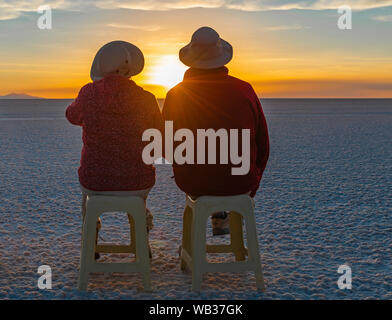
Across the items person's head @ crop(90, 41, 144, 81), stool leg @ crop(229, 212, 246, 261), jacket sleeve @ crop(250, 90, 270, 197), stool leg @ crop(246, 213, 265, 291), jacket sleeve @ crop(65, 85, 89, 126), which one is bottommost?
stool leg @ crop(246, 213, 265, 291)

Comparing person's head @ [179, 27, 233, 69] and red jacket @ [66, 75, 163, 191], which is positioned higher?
person's head @ [179, 27, 233, 69]

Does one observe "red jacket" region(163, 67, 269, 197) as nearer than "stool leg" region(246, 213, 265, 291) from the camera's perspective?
Yes

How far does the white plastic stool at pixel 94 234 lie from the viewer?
369 cm

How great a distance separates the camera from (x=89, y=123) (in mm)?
3662

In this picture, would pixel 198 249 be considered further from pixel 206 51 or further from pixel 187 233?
pixel 206 51

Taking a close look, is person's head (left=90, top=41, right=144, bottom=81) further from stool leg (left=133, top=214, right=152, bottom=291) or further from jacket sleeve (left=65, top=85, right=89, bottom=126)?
stool leg (left=133, top=214, right=152, bottom=291)

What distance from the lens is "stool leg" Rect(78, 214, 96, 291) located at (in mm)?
3732

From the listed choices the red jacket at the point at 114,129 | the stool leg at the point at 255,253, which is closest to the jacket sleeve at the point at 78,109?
the red jacket at the point at 114,129

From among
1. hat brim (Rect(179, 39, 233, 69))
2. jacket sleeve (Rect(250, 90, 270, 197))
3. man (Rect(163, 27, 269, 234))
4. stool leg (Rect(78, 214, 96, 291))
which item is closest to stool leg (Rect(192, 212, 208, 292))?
man (Rect(163, 27, 269, 234))

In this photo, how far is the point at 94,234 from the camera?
12.3 feet

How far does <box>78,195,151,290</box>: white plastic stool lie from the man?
1.34 feet

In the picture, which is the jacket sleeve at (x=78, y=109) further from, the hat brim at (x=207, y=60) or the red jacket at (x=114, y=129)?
the hat brim at (x=207, y=60)

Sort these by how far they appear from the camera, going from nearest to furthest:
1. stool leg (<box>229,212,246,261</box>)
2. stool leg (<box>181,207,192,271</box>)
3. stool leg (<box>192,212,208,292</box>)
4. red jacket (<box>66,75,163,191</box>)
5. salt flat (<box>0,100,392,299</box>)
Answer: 1. red jacket (<box>66,75,163,191</box>)
2. stool leg (<box>192,212,208,292</box>)
3. salt flat (<box>0,100,392,299</box>)
4. stool leg (<box>181,207,192,271</box>)
5. stool leg (<box>229,212,246,261</box>)

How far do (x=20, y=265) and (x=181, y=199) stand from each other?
3.18 meters
